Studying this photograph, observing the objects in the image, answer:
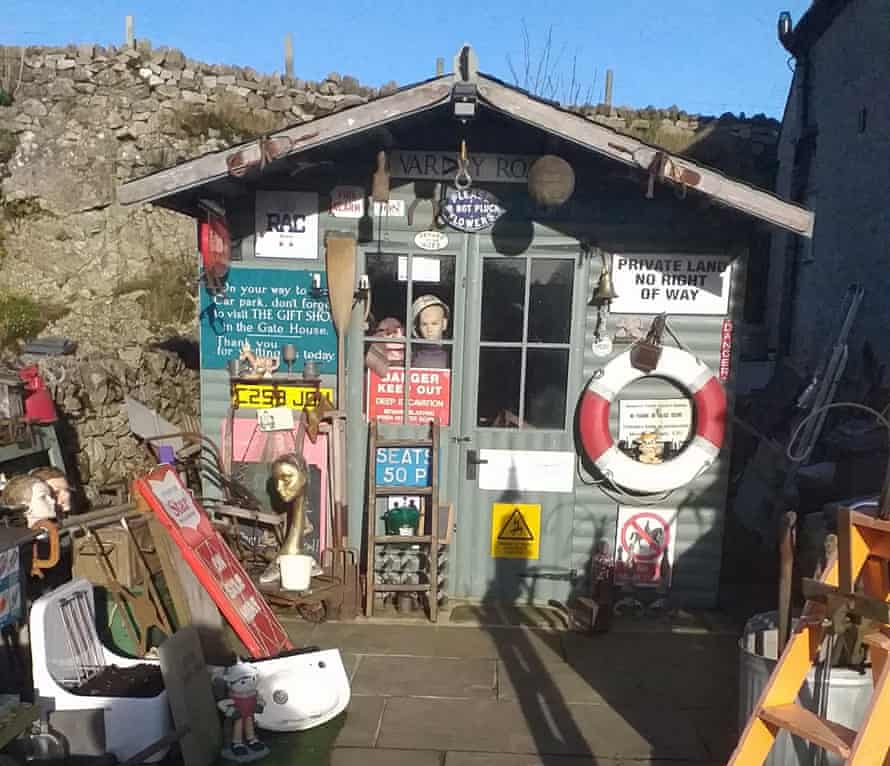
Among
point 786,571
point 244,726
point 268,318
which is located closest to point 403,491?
point 268,318

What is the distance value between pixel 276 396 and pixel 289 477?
624 millimetres

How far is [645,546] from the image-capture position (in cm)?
532

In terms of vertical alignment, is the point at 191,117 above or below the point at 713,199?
above

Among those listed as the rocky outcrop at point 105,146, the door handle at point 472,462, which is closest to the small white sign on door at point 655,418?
the door handle at point 472,462

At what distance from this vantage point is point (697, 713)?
4.09 meters

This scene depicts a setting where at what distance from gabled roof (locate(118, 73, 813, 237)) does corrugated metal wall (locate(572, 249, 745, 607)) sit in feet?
3.03

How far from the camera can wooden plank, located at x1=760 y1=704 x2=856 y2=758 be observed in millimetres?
2203

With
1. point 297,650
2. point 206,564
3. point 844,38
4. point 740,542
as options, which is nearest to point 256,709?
point 297,650

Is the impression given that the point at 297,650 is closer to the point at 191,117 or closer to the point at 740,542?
the point at 740,542

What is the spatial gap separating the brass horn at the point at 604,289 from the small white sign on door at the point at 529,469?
1.13 meters

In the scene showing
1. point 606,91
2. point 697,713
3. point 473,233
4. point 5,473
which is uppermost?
point 606,91

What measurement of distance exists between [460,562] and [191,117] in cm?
1035

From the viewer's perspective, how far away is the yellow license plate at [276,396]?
5207 millimetres

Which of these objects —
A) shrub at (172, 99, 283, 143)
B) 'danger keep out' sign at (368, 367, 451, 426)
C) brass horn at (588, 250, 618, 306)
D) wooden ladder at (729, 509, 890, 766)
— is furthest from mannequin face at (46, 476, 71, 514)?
shrub at (172, 99, 283, 143)
